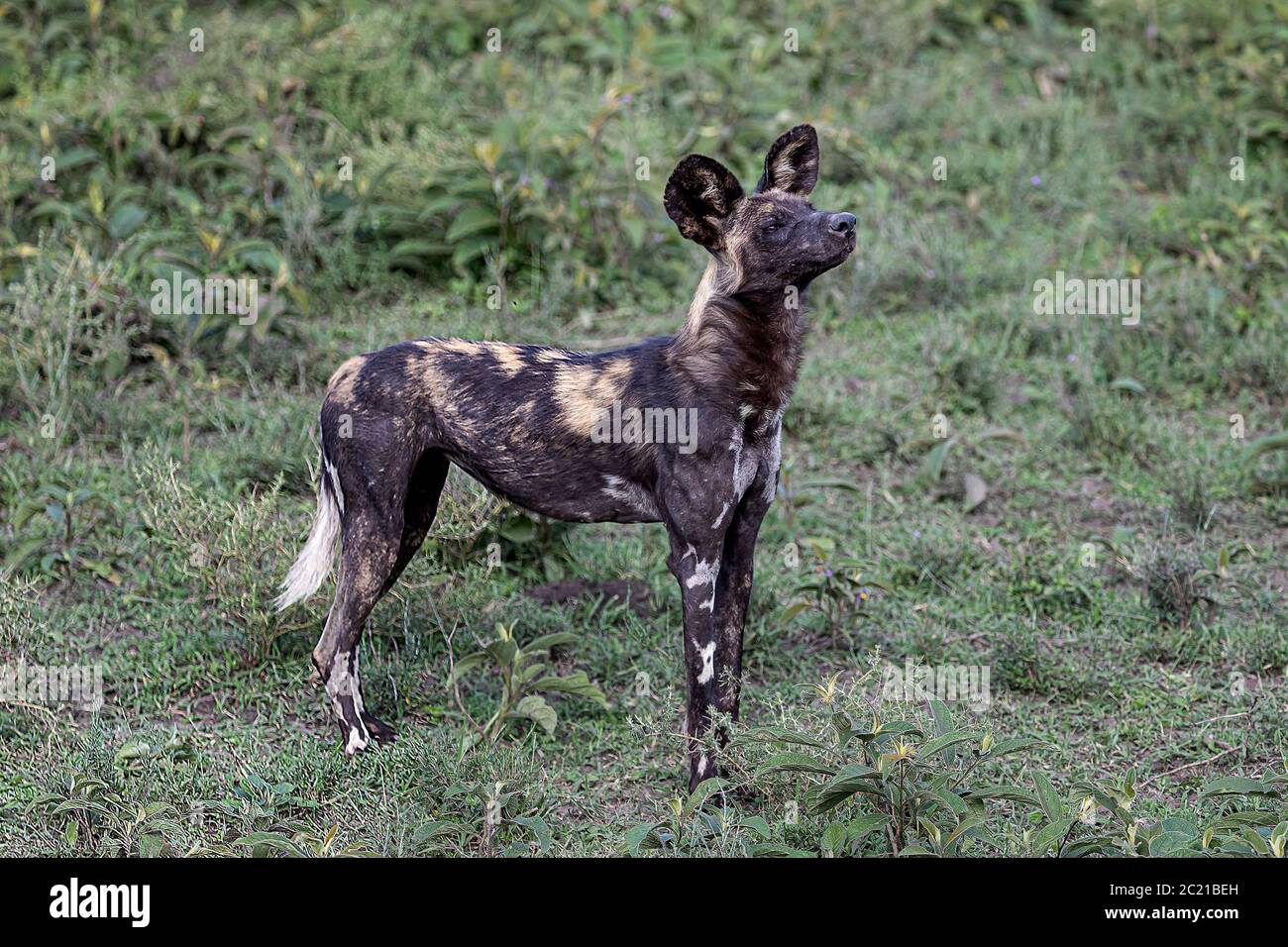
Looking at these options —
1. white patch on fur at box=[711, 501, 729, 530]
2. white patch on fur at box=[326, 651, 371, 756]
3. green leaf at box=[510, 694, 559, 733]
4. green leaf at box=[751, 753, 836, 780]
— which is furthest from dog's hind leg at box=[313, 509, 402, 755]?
green leaf at box=[751, 753, 836, 780]

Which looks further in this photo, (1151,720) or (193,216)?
(193,216)

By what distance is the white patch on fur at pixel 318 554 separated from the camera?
5887mm

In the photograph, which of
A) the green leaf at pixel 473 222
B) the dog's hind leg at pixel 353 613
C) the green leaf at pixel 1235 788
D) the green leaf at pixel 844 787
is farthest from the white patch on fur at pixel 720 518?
the green leaf at pixel 473 222

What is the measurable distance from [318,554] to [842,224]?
237 cm

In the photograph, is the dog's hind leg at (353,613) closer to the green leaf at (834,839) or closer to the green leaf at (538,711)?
the green leaf at (538,711)

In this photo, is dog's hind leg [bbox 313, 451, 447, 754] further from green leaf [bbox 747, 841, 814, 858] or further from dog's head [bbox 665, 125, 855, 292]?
green leaf [bbox 747, 841, 814, 858]

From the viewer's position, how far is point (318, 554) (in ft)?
19.4

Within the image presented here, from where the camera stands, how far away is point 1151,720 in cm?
611

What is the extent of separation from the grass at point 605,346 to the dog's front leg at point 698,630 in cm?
23

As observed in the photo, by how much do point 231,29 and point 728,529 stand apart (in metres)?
6.64

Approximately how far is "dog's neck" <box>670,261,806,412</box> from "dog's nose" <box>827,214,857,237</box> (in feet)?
0.93

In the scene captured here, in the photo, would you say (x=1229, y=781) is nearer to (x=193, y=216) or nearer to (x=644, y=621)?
(x=644, y=621)

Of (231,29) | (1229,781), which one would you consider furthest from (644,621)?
(231,29)
